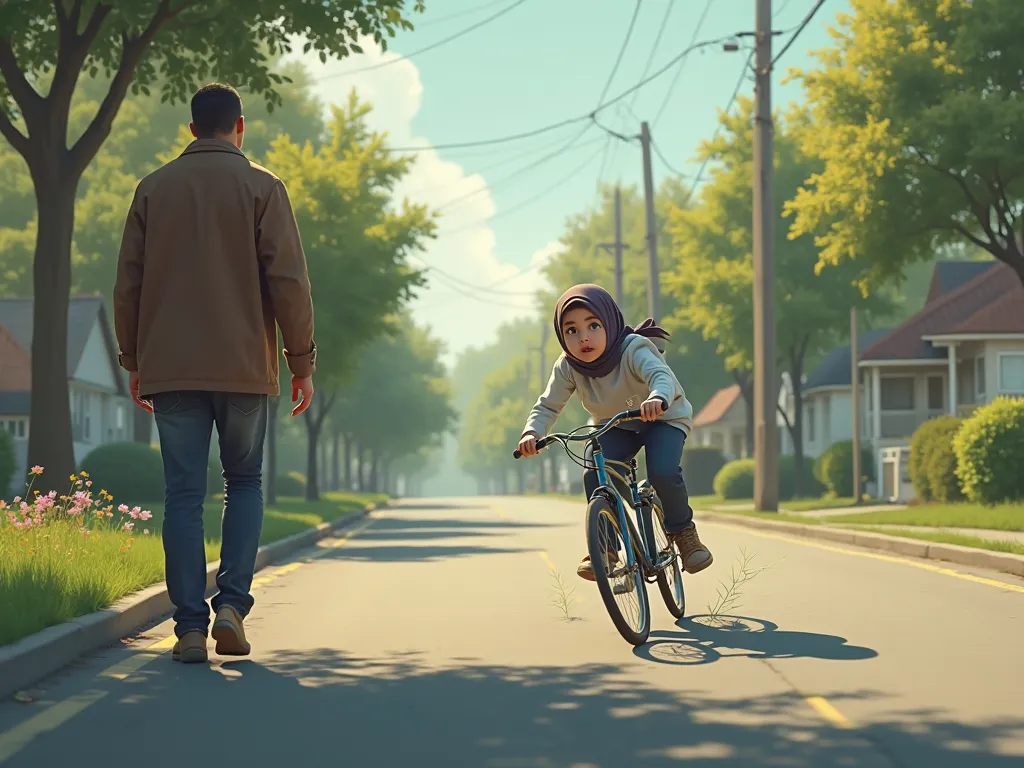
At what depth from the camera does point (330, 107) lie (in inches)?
1610

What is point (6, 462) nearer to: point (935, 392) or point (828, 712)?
point (828, 712)

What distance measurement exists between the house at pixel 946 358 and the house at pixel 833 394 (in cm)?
513

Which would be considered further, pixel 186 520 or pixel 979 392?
pixel 979 392

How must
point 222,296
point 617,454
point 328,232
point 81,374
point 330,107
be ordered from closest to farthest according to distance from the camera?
point 222,296 < point 617,454 < point 328,232 < point 330,107 < point 81,374

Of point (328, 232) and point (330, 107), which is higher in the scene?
point (330, 107)

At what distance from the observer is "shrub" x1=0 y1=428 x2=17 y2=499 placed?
31547 mm

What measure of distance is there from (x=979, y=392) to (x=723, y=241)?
27.4 feet

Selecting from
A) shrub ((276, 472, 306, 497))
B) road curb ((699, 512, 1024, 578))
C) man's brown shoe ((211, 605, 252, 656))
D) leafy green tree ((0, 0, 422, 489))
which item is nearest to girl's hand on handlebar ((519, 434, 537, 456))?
man's brown shoe ((211, 605, 252, 656))

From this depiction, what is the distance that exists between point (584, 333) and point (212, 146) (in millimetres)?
2246

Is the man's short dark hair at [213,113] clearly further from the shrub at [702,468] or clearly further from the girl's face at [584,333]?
the shrub at [702,468]

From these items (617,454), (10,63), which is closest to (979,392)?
(10,63)

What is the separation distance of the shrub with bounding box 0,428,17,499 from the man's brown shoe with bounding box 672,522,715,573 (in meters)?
24.6

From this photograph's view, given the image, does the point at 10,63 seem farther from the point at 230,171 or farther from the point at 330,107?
the point at 330,107

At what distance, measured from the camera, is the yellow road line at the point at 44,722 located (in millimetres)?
5926
